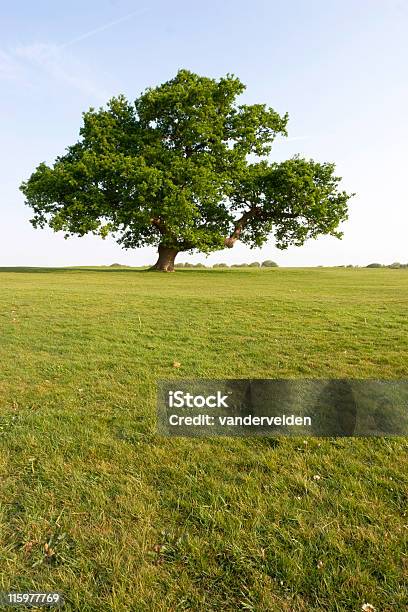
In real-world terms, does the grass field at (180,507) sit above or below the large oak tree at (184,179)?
below

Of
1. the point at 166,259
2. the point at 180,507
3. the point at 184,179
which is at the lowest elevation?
the point at 180,507

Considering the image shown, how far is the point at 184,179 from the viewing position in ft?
96.8

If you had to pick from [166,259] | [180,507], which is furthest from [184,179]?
[180,507]

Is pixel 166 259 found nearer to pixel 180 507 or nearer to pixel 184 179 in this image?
pixel 184 179

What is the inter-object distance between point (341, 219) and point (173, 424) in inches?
1247

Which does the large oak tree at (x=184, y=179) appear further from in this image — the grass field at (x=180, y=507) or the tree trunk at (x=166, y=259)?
the grass field at (x=180, y=507)

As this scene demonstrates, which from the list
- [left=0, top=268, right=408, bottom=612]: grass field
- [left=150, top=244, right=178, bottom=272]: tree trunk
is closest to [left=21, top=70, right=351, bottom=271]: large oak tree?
[left=150, top=244, right=178, bottom=272]: tree trunk

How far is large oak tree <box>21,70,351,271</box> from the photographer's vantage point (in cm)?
2884

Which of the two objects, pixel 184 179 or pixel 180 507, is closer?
pixel 180 507

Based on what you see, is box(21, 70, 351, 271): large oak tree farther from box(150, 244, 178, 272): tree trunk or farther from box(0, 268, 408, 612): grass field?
box(0, 268, 408, 612): grass field

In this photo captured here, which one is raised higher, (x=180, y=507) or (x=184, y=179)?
(x=184, y=179)

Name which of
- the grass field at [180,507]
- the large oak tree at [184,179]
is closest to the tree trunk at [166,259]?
the large oak tree at [184,179]

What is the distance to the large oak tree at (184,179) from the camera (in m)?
28.8

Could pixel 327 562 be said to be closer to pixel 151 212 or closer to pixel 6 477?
pixel 6 477
